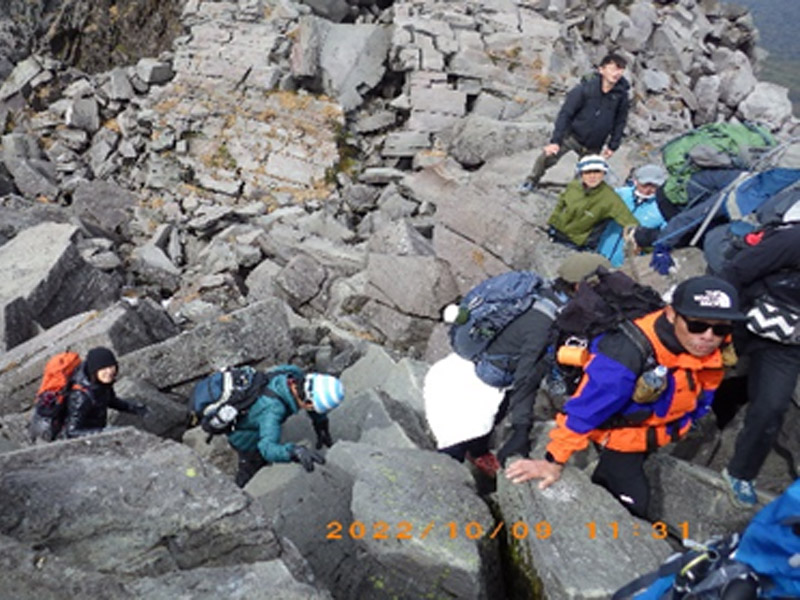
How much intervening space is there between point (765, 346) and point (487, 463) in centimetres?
271

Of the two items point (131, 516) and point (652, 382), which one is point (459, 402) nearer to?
point (652, 382)

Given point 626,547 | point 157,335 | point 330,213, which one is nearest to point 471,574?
point 626,547

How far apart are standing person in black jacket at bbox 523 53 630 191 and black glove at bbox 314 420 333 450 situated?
5914 mm

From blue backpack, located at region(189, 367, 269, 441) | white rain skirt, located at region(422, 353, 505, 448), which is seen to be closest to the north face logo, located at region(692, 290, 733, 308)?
white rain skirt, located at region(422, 353, 505, 448)

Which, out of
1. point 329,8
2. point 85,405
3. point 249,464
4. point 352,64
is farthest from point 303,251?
point 329,8

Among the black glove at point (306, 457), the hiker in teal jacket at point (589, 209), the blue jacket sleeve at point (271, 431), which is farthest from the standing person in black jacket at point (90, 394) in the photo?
the hiker in teal jacket at point (589, 209)

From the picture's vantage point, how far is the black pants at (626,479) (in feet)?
17.9

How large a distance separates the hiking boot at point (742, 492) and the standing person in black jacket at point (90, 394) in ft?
20.4

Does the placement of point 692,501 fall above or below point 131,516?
below

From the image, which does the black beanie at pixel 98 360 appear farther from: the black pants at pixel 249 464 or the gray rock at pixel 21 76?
the gray rock at pixel 21 76

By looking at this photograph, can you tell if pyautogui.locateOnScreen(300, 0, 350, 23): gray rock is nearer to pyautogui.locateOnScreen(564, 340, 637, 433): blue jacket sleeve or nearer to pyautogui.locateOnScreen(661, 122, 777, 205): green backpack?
pyautogui.locateOnScreen(661, 122, 777, 205): green backpack

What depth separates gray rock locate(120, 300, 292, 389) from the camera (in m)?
9.21

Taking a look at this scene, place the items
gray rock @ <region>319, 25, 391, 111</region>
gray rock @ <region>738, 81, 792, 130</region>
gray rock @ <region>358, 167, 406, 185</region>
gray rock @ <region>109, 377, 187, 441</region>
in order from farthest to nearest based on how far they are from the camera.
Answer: gray rock @ <region>738, 81, 792, 130</region> → gray rock @ <region>319, 25, 391, 111</region> → gray rock @ <region>358, 167, 406, 185</region> → gray rock @ <region>109, 377, 187, 441</region>

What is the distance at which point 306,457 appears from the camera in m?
6.13
